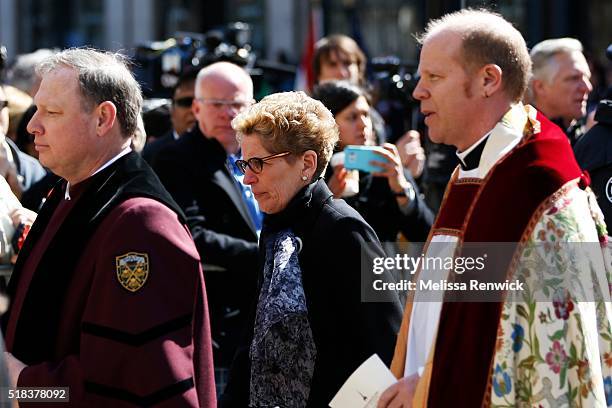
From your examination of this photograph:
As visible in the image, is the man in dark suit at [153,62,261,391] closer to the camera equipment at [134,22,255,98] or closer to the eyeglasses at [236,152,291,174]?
the eyeglasses at [236,152,291,174]

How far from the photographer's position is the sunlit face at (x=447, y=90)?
3.29 metres

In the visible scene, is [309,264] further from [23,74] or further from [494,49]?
[23,74]

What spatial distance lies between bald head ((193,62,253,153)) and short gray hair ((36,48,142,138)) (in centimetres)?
220

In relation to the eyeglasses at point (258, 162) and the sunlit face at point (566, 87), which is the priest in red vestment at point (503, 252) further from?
the sunlit face at point (566, 87)

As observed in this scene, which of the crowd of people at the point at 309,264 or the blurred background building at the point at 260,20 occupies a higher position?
the crowd of people at the point at 309,264

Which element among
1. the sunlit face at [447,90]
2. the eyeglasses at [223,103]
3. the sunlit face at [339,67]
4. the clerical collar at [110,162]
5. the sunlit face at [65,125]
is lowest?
the sunlit face at [339,67]

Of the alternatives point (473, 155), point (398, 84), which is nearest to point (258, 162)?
point (473, 155)

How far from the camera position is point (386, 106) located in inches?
393

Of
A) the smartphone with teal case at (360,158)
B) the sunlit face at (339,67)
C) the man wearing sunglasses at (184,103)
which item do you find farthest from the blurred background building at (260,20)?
the smartphone with teal case at (360,158)

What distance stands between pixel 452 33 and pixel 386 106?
6681 mm

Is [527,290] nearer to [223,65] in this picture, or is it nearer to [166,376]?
[166,376]

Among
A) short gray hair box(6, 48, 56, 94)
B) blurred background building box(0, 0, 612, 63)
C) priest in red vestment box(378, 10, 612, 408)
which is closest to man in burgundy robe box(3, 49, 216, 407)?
priest in red vestment box(378, 10, 612, 408)

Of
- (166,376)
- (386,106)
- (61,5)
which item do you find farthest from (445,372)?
(61,5)

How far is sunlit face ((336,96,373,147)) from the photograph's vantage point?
6066 mm
